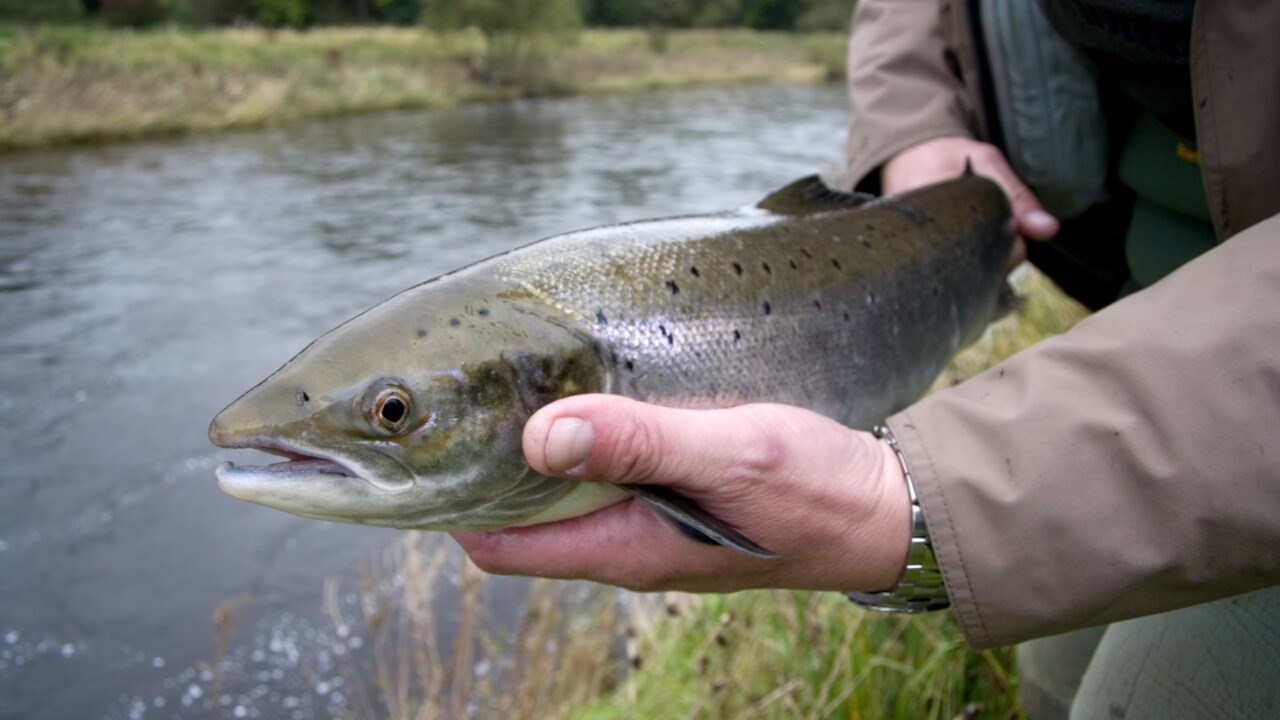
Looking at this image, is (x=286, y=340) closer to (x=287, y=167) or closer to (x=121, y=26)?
(x=287, y=167)

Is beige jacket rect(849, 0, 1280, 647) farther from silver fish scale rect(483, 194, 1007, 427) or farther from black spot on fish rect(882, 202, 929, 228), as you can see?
black spot on fish rect(882, 202, 929, 228)

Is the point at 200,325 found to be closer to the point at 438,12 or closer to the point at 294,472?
the point at 294,472

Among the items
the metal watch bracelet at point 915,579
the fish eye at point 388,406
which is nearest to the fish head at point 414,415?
the fish eye at point 388,406

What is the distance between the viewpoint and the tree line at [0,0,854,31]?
115ft

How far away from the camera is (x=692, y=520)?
5.16ft

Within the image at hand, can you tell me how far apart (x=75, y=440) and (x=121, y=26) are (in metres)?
43.3

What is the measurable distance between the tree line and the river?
1343 cm

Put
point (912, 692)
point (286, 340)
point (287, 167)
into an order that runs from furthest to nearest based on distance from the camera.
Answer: point (287, 167), point (286, 340), point (912, 692)

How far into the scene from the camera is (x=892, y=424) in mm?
1730

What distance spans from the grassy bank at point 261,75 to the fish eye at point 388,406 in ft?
70.3

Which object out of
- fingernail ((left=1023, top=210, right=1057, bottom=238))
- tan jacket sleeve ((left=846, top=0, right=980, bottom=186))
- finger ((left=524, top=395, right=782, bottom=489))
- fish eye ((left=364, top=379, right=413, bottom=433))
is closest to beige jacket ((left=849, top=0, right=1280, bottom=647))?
finger ((left=524, top=395, right=782, bottom=489))

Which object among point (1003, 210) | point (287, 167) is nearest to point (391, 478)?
point (1003, 210)

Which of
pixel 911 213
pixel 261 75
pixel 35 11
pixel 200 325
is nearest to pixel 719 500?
pixel 911 213

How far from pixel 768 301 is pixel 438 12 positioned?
37.2 metres
